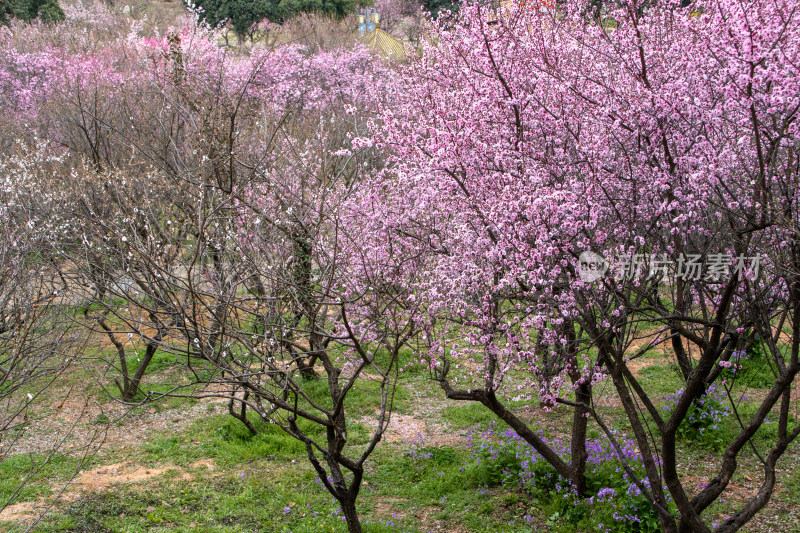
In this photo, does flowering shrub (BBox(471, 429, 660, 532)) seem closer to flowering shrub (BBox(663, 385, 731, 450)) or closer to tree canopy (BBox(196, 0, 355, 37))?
flowering shrub (BBox(663, 385, 731, 450))

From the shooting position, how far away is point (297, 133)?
14.4 metres

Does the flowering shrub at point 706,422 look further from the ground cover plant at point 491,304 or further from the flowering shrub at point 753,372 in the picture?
the flowering shrub at point 753,372

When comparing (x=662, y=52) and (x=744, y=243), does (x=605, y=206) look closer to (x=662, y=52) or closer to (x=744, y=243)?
(x=744, y=243)

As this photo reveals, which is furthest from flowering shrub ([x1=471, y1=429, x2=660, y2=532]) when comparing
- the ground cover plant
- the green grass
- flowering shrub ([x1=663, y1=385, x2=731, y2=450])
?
the green grass

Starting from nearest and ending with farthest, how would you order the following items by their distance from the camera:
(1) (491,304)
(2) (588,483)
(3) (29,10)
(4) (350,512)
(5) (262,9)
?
(4) (350,512) < (1) (491,304) < (2) (588,483) < (3) (29,10) < (5) (262,9)

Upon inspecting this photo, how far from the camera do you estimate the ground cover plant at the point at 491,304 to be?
5148 mm

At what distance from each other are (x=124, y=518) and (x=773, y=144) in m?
7.13

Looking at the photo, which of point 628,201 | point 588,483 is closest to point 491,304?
point 628,201

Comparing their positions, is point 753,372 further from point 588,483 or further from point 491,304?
point 491,304

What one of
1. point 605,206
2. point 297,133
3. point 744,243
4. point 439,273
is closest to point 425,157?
point 439,273

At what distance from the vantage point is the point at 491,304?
6.33 meters
